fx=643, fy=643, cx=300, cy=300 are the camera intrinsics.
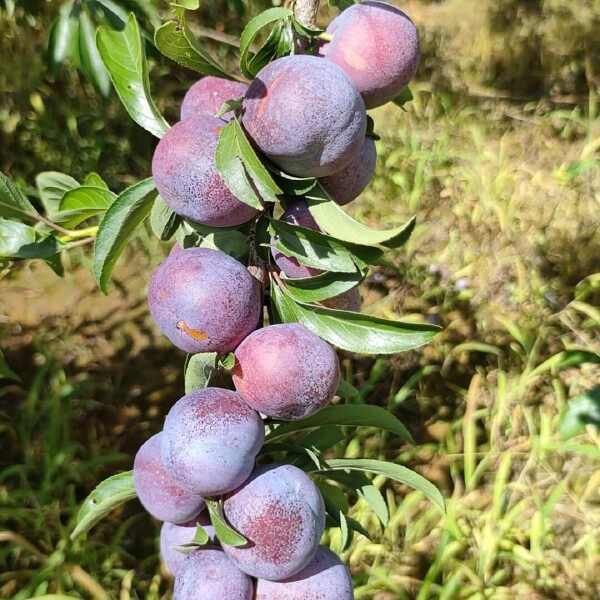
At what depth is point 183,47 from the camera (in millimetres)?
641

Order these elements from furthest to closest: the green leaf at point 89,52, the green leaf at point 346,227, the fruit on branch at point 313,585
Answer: the green leaf at point 89,52 < the fruit on branch at point 313,585 < the green leaf at point 346,227

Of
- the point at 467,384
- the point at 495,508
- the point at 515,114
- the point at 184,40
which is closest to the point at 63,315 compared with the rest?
the point at 467,384

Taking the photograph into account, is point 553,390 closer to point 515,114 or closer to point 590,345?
point 590,345

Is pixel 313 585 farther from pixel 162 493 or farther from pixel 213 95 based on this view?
pixel 213 95

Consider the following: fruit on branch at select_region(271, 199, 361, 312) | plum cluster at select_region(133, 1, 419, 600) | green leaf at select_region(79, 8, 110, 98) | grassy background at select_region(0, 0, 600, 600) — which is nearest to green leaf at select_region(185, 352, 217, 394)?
plum cluster at select_region(133, 1, 419, 600)

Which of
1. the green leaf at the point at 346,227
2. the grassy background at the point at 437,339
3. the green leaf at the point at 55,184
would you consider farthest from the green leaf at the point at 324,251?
the grassy background at the point at 437,339

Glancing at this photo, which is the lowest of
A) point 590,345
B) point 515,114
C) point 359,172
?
point 590,345

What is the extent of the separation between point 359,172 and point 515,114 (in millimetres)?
3063

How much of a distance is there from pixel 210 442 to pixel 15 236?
0.47 m

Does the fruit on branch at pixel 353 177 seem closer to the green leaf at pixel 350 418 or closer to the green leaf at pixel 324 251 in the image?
the green leaf at pixel 324 251

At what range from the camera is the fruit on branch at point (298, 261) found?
662 millimetres

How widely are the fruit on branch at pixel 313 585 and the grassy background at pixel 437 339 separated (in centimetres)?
114

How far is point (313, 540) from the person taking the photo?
65cm

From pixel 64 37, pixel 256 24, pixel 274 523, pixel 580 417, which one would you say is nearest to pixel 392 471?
pixel 274 523
